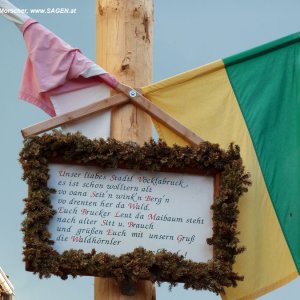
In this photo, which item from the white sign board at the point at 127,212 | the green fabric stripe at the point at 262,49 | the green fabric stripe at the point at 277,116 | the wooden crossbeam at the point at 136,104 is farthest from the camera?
the green fabric stripe at the point at 262,49

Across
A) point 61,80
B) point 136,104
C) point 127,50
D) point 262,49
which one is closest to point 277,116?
point 262,49

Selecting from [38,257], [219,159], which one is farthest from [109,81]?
[38,257]

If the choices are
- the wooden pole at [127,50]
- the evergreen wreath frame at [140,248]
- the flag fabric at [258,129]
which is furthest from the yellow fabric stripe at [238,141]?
the evergreen wreath frame at [140,248]

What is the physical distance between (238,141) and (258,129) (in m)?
0.16

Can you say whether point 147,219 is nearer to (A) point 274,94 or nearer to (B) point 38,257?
(B) point 38,257

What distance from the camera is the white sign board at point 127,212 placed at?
594 centimetres

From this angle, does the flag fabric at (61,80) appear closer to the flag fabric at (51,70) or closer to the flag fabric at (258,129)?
the flag fabric at (51,70)

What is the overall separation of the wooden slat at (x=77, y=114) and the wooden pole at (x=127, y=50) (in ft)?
0.24

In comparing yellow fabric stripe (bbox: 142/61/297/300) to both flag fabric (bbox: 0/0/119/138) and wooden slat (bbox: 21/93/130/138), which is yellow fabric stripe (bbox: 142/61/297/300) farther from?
flag fabric (bbox: 0/0/119/138)

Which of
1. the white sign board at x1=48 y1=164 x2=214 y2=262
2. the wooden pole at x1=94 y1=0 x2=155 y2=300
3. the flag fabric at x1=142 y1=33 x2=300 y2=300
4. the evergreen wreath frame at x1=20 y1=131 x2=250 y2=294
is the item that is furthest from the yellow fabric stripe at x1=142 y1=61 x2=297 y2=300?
the white sign board at x1=48 y1=164 x2=214 y2=262

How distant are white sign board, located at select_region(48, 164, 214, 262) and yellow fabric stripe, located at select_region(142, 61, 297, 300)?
0.40 metres

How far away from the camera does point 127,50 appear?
6570 millimetres

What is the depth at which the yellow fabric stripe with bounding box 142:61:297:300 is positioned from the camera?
6395 millimetres

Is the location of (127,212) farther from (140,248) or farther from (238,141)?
(238,141)
